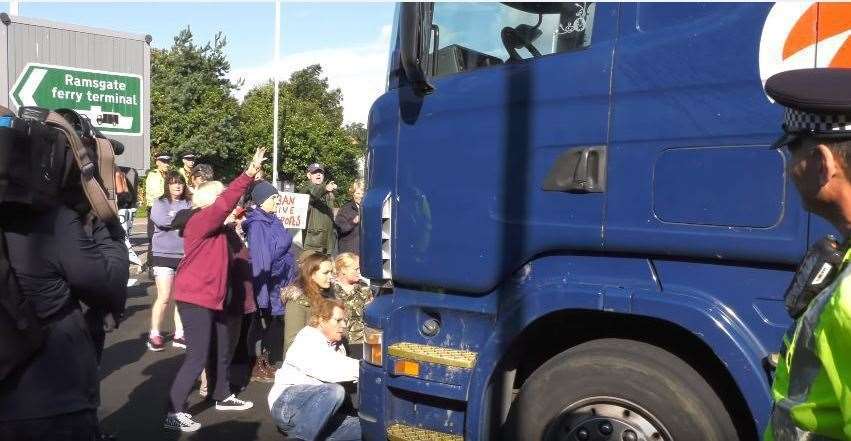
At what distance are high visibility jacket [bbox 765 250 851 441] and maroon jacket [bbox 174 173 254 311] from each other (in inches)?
177

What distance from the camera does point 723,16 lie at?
299cm

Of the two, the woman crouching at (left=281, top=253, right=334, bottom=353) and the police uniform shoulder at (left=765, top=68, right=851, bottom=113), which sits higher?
the police uniform shoulder at (left=765, top=68, right=851, bottom=113)

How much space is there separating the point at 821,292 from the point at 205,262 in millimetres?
4824

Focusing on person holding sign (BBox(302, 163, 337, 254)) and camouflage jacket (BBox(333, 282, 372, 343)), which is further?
person holding sign (BBox(302, 163, 337, 254))

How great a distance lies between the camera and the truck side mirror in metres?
3.76

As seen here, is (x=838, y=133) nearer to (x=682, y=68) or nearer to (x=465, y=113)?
(x=682, y=68)

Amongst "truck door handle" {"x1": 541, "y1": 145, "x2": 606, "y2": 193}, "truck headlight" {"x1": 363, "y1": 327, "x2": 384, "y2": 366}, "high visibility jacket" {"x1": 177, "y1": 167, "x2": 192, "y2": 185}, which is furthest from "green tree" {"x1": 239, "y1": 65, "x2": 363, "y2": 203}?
"truck door handle" {"x1": 541, "y1": 145, "x2": 606, "y2": 193}

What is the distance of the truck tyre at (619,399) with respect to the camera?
9.71 feet

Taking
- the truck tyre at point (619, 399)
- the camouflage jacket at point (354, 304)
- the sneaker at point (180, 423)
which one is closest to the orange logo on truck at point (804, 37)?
the truck tyre at point (619, 399)

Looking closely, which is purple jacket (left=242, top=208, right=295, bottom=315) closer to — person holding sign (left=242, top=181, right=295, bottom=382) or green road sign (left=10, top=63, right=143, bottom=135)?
person holding sign (left=242, top=181, right=295, bottom=382)

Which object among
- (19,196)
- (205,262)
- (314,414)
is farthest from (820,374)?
(205,262)

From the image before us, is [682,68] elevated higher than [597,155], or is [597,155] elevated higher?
[682,68]

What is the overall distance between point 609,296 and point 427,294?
3.10 feet

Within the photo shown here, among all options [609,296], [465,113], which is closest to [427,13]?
[465,113]
